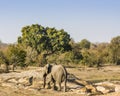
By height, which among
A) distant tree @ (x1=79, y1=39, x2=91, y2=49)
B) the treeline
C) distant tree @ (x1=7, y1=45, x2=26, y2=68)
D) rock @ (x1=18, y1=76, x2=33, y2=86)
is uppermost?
distant tree @ (x1=79, y1=39, x2=91, y2=49)

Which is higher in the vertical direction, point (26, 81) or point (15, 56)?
point (15, 56)

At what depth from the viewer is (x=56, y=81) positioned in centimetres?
2256

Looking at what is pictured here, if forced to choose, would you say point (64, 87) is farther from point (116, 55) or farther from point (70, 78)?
point (116, 55)

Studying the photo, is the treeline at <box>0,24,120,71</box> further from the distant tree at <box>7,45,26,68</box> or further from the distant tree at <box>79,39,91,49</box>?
the distant tree at <box>79,39,91,49</box>

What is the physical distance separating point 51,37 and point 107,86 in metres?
52.6

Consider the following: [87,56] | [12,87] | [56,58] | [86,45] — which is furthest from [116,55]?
[12,87]

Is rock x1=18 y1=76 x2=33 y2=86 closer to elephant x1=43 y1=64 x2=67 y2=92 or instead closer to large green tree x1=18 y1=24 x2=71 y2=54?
elephant x1=43 y1=64 x2=67 y2=92

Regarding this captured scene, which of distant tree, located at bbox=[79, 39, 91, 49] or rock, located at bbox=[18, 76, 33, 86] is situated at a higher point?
distant tree, located at bbox=[79, 39, 91, 49]

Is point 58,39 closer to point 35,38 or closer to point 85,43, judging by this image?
point 35,38

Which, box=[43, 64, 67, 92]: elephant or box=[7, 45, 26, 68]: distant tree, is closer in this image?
box=[43, 64, 67, 92]: elephant

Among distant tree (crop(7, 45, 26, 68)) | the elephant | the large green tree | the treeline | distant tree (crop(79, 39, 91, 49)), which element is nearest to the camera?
the elephant

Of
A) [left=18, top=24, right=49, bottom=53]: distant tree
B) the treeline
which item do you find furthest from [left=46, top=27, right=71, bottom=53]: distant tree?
[left=18, top=24, right=49, bottom=53]: distant tree

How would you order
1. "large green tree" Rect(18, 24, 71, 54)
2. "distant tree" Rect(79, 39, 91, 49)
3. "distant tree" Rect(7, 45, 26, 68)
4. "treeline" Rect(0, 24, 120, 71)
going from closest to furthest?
"distant tree" Rect(7, 45, 26, 68) → "treeline" Rect(0, 24, 120, 71) → "large green tree" Rect(18, 24, 71, 54) → "distant tree" Rect(79, 39, 91, 49)

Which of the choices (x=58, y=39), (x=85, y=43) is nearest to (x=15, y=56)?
(x=58, y=39)
